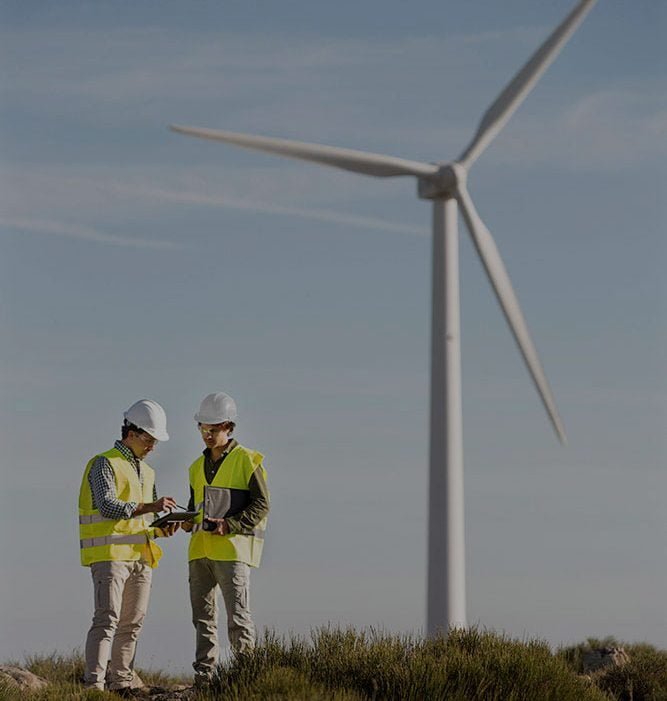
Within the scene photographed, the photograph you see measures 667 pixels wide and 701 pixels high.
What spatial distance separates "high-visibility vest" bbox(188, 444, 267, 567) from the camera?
16047 millimetres

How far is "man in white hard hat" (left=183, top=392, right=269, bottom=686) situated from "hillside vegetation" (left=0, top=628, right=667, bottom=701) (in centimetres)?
57

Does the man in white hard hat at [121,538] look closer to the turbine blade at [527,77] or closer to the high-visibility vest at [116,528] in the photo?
the high-visibility vest at [116,528]

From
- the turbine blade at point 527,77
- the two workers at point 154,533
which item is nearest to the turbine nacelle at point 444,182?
the turbine blade at point 527,77

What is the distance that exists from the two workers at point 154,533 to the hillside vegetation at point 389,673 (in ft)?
1.81

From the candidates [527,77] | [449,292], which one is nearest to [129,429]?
[449,292]

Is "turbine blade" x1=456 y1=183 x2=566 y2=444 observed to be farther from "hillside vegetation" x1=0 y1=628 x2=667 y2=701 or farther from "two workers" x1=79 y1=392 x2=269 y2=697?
"two workers" x1=79 y1=392 x2=269 y2=697

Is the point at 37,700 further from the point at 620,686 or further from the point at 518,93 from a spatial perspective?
the point at 518,93

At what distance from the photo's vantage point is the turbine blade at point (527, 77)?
78.7 feet

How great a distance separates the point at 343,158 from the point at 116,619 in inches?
396

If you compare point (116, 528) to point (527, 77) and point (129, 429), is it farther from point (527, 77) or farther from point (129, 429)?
point (527, 77)

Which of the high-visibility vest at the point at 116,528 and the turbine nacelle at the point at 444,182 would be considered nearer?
the high-visibility vest at the point at 116,528

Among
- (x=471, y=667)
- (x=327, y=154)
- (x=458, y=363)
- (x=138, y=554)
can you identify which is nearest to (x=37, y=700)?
(x=138, y=554)

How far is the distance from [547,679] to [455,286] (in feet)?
24.6

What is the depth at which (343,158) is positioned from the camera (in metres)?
23.1
